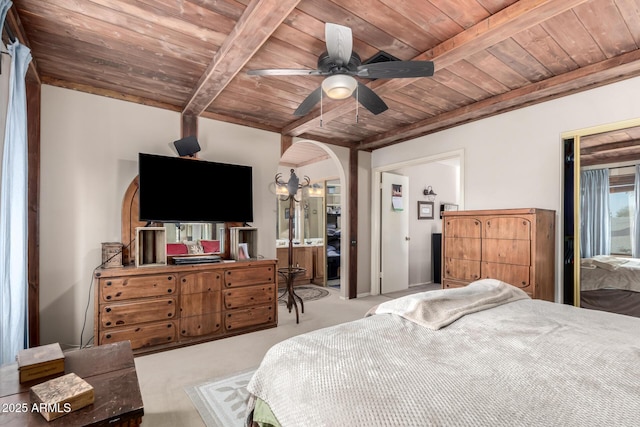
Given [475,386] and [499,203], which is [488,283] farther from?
[499,203]

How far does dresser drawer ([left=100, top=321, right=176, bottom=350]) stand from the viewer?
2705 millimetres

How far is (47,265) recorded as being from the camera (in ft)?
9.42

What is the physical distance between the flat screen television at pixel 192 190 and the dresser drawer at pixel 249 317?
101 cm

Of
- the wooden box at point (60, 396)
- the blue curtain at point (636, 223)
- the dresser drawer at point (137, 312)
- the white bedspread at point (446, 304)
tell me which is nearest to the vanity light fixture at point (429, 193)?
the blue curtain at point (636, 223)

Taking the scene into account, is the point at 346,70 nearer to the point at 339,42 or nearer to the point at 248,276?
the point at 339,42

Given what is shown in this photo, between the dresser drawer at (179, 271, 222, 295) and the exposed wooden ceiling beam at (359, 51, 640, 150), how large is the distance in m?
2.99

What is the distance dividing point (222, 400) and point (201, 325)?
3.70 feet

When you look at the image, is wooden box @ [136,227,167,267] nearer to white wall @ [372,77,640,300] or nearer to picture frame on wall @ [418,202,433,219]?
white wall @ [372,77,640,300]

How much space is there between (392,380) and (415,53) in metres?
2.27

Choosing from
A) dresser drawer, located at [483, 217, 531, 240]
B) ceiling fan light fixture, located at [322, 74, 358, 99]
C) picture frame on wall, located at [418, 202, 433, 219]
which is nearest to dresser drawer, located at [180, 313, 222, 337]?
ceiling fan light fixture, located at [322, 74, 358, 99]

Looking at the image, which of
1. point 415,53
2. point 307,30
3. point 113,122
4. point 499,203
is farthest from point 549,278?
point 113,122

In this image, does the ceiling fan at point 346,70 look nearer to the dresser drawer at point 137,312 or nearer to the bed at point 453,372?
the bed at point 453,372

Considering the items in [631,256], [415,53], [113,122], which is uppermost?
[415,53]

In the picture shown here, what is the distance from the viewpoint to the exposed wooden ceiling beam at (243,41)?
1.76 metres
